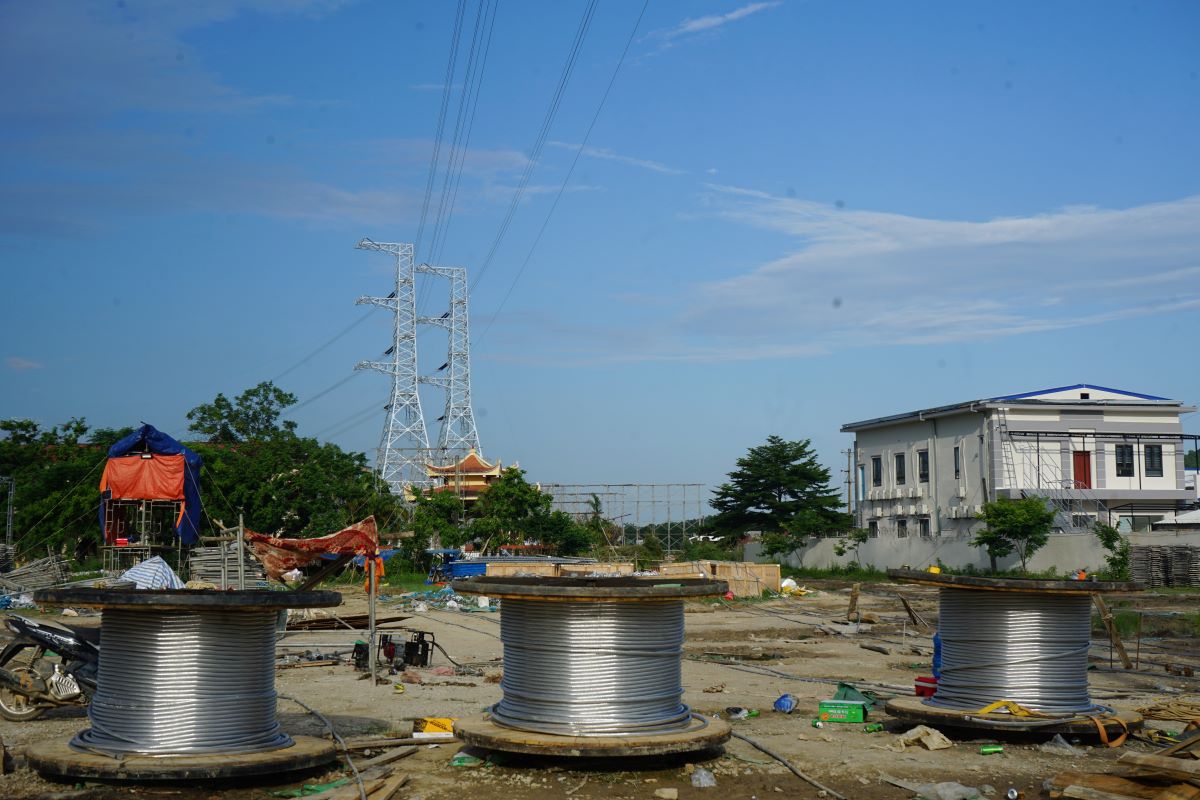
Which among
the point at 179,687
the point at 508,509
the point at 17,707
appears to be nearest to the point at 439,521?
the point at 508,509

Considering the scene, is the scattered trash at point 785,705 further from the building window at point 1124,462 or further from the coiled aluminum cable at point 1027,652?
the building window at point 1124,462

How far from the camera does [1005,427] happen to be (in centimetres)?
4928

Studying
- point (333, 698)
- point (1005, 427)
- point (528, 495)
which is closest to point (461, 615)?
point (333, 698)

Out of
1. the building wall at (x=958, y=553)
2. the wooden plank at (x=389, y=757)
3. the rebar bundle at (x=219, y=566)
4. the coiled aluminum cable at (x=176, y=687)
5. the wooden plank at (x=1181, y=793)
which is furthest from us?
the building wall at (x=958, y=553)

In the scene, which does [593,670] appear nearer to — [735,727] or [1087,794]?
[735,727]

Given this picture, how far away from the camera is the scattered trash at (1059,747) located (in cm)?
971

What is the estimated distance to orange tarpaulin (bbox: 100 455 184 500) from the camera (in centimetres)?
3653

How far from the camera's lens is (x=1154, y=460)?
2028 inches

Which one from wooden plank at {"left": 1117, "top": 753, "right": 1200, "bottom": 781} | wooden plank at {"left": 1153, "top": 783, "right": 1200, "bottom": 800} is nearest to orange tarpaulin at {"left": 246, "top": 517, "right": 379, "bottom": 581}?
wooden plank at {"left": 1117, "top": 753, "right": 1200, "bottom": 781}

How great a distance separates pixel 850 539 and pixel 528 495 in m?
17.1

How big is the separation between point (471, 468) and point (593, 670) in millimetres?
59645

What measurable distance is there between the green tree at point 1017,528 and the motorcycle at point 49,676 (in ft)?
122

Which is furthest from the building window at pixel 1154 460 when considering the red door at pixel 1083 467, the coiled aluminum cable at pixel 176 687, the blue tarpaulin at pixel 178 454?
the coiled aluminum cable at pixel 176 687

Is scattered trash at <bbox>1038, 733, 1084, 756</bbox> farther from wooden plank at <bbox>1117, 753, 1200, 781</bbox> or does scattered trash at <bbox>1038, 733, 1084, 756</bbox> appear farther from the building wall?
the building wall
